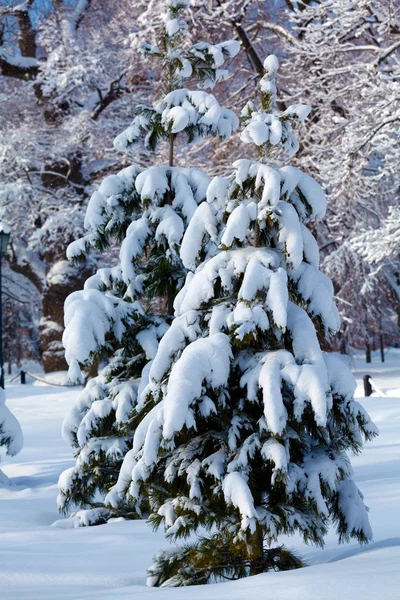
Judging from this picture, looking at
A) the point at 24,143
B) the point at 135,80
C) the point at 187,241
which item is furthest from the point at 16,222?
the point at 187,241

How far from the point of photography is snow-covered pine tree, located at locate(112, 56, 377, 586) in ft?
14.9

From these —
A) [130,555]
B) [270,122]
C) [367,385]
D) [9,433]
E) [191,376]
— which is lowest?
[367,385]

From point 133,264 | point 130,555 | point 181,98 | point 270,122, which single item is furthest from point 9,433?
point 270,122

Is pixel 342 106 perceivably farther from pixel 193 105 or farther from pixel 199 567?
pixel 199 567

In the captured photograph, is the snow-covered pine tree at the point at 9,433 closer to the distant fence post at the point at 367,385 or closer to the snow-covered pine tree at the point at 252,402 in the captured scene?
the snow-covered pine tree at the point at 252,402

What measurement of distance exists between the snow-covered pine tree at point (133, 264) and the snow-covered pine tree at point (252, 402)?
2.52m

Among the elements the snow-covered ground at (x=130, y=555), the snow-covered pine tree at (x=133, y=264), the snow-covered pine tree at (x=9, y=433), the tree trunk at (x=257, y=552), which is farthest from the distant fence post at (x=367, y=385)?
the tree trunk at (x=257, y=552)

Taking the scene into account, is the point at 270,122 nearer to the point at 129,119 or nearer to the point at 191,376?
the point at 191,376

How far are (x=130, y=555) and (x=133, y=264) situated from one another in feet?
9.81

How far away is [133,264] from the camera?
25.9 feet

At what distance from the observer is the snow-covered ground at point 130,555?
387 centimetres

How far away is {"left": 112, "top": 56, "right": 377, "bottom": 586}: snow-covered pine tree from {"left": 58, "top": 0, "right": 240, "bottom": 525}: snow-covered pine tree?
2524mm

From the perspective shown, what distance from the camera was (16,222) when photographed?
81.6 feet

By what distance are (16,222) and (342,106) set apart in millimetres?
11528
